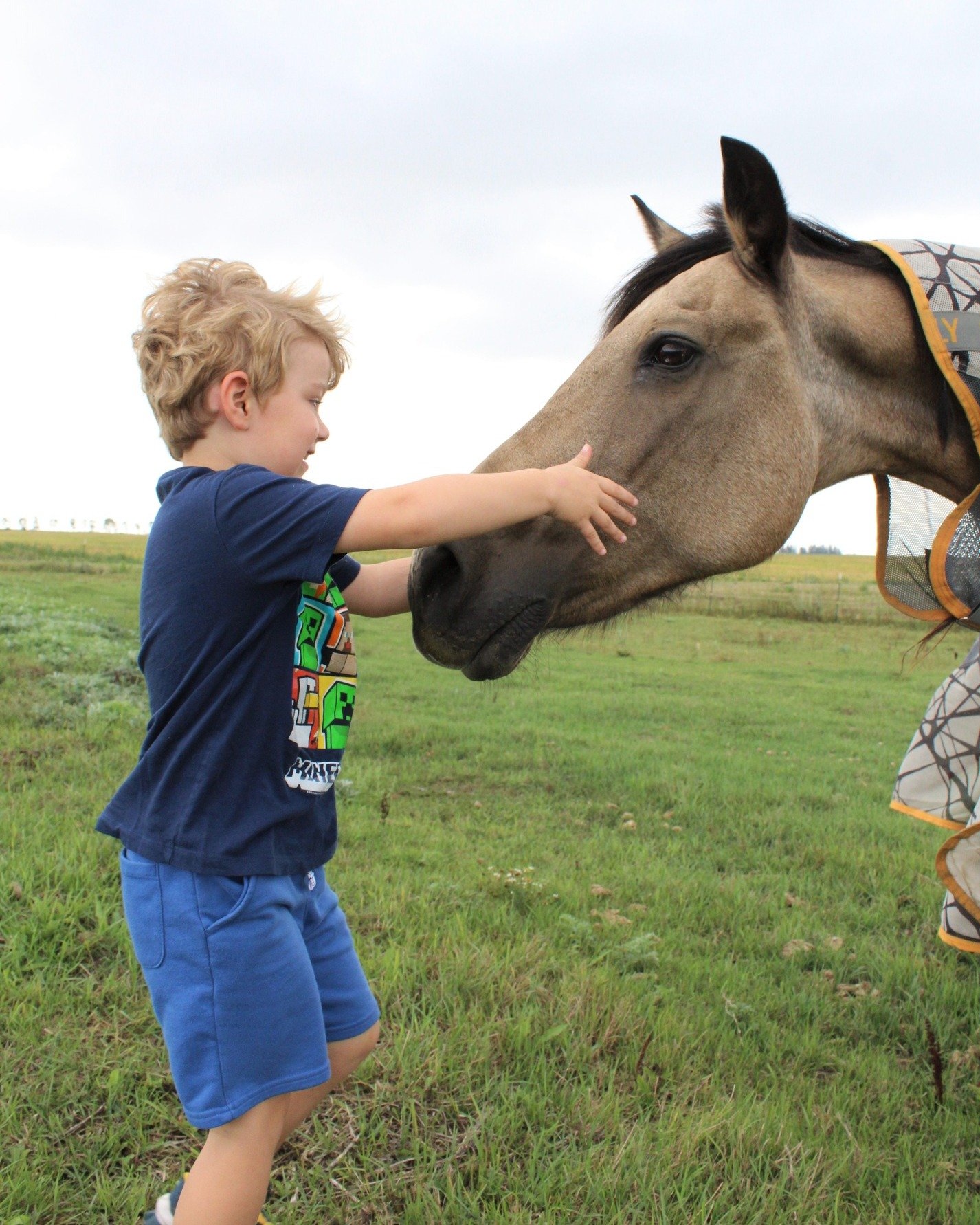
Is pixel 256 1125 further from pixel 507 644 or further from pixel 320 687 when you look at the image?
pixel 507 644

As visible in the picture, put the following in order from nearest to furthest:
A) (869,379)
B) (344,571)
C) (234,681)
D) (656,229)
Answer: (234,681)
(344,571)
(869,379)
(656,229)

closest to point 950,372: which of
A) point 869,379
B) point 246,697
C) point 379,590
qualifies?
point 869,379

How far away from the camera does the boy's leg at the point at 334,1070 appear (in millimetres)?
1936

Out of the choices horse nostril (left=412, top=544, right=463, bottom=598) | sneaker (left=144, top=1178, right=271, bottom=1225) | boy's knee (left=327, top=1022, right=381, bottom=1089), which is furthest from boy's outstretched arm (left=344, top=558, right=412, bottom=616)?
sneaker (left=144, top=1178, right=271, bottom=1225)

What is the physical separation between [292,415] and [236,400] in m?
0.12

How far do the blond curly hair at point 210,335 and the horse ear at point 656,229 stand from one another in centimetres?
163

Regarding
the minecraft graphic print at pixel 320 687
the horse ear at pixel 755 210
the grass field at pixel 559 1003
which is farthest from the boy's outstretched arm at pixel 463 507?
the horse ear at pixel 755 210

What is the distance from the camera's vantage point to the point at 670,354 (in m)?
2.39

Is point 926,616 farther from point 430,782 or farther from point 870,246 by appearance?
point 430,782

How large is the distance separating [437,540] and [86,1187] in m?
1.85

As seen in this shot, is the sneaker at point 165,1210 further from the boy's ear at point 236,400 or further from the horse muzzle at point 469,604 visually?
the boy's ear at point 236,400

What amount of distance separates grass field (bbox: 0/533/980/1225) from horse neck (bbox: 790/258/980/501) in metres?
0.79

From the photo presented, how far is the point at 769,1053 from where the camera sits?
2.92m

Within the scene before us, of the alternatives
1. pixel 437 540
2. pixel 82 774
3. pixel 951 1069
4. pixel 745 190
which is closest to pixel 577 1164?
pixel 951 1069
